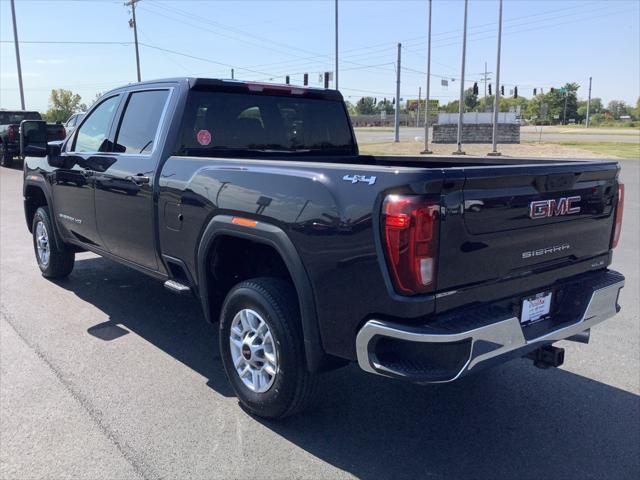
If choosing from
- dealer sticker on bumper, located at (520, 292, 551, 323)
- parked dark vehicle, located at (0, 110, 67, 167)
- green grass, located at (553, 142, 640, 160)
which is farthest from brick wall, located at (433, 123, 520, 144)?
dealer sticker on bumper, located at (520, 292, 551, 323)

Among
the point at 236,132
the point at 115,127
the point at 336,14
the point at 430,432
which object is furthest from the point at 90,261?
the point at 336,14

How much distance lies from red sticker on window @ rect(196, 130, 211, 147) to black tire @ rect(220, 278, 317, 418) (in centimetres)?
140

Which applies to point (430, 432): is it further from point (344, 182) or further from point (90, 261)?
point (90, 261)

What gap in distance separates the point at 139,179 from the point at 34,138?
2100 millimetres

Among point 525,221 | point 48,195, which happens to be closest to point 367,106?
point 48,195

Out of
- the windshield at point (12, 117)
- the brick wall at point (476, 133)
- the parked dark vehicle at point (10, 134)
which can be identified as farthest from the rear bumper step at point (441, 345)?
the brick wall at point (476, 133)

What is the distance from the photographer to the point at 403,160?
5375 mm

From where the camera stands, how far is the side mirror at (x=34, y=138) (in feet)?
19.4

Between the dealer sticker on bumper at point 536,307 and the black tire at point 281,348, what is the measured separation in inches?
48.5

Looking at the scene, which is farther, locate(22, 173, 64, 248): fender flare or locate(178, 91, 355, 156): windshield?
locate(22, 173, 64, 248): fender flare

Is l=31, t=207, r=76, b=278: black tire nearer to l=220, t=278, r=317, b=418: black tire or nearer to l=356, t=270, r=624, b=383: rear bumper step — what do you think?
l=220, t=278, r=317, b=418: black tire

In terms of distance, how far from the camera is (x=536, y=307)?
3.30 metres

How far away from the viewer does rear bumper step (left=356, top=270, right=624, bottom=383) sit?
2713mm

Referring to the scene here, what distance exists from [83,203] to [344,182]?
11.6 ft
